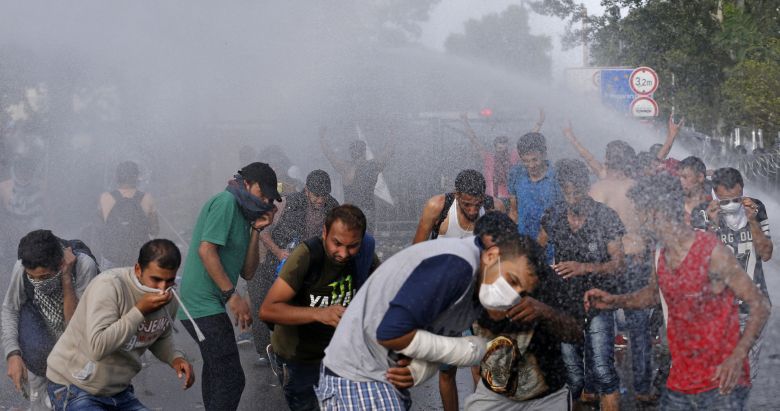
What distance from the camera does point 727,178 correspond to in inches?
186

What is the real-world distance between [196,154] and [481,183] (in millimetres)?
11433

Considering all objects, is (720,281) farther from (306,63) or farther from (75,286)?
(306,63)

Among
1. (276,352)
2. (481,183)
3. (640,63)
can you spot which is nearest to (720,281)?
(481,183)

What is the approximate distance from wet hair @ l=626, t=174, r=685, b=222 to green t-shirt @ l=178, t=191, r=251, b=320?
2120 mm

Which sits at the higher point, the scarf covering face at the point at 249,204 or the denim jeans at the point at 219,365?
the scarf covering face at the point at 249,204

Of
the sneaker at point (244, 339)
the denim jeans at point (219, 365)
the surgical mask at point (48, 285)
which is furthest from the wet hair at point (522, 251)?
the sneaker at point (244, 339)

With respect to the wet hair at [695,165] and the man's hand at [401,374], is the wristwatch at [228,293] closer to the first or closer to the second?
the man's hand at [401,374]

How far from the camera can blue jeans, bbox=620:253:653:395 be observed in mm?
4633

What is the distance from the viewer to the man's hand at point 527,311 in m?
2.61

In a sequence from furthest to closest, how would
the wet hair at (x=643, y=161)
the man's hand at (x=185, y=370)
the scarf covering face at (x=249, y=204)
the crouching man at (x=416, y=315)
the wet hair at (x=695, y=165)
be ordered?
the wet hair at (x=643, y=161) → the wet hair at (x=695, y=165) → the scarf covering face at (x=249, y=204) → the man's hand at (x=185, y=370) → the crouching man at (x=416, y=315)

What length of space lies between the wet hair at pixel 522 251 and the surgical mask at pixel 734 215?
2670 mm

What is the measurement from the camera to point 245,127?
13648 millimetres

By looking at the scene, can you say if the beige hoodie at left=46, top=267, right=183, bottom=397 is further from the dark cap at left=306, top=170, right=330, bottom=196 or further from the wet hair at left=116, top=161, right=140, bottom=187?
the wet hair at left=116, top=161, right=140, bottom=187

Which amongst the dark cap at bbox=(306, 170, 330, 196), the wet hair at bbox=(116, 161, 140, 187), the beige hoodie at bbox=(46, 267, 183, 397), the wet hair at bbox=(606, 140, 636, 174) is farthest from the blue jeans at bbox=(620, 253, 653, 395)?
the wet hair at bbox=(116, 161, 140, 187)
